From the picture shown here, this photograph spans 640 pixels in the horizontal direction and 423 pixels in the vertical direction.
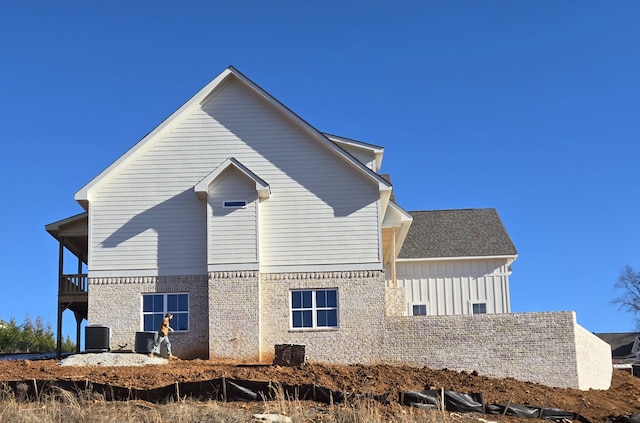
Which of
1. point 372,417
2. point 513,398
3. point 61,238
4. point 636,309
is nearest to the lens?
point 372,417

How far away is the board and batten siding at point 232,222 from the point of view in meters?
29.2

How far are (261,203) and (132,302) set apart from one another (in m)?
5.48

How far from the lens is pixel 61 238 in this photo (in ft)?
108

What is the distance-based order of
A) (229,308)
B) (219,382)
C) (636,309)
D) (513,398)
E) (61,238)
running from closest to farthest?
1. (219,382)
2. (513,398)
3. (229,308)
4. (61,238)
5. (636,309)

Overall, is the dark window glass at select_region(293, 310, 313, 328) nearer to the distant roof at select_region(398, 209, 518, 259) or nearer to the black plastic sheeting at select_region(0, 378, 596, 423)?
the black plastic sheeting at select_region(0, 378, 596, 423)


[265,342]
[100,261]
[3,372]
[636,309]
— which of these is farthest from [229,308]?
[636,309]

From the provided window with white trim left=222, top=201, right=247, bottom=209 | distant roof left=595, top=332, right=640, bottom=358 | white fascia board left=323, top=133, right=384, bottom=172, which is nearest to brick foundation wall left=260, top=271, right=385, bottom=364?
window with white trim left=222, top=201, right=247, bottom=209

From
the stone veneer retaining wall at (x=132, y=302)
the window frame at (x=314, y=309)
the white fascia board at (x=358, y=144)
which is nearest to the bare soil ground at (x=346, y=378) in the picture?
the stone veneer retaining wall at (x=132, y=302)

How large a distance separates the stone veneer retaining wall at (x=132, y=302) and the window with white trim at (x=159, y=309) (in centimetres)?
21

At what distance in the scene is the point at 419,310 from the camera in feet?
129

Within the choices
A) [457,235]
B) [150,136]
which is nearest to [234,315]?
[150,136]

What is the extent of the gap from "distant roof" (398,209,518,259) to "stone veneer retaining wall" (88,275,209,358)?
12909 mm

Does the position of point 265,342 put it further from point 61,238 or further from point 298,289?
point 61,238

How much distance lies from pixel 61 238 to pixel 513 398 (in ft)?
60.0
